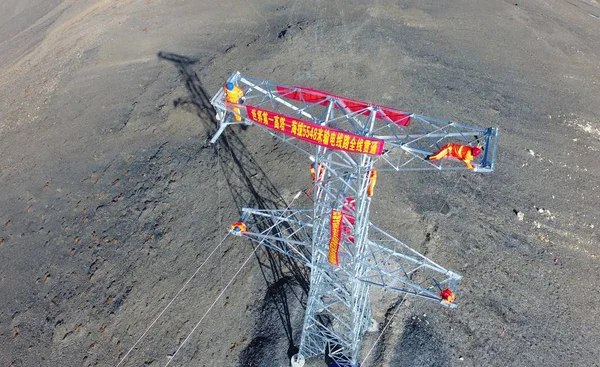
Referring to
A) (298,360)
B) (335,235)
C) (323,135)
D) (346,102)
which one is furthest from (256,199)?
(323,135)

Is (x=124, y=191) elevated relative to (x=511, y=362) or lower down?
elevated

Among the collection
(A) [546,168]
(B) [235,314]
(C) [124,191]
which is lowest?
(A) [546,168]

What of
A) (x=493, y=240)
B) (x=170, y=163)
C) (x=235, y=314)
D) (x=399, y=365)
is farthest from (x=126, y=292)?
(x=493, y=240)

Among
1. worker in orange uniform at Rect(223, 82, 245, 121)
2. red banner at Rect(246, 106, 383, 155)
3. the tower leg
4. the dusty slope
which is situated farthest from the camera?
the dusty slope

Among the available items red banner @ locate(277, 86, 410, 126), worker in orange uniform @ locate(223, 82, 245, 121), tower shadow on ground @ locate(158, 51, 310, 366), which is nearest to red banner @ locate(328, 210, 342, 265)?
red banner @ locate(277, 86, 410, 126)

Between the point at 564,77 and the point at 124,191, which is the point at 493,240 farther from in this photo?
the point at 124,191

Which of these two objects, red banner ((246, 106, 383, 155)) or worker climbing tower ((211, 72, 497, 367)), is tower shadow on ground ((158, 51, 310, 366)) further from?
red banner ((246, 106, 383, 155))

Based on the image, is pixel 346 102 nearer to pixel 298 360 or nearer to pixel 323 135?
pixel 323 135
